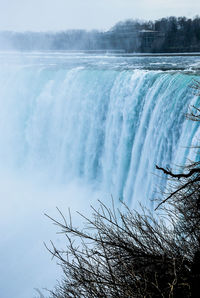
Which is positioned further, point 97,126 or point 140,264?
point 97,126

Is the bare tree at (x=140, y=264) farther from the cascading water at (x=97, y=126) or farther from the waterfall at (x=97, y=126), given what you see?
the cascading water at (x=97, y=126)

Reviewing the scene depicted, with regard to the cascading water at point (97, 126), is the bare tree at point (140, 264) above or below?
below

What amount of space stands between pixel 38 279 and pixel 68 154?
20.8ft

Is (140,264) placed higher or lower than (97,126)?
lower

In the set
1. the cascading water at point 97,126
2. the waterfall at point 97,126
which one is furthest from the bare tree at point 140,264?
the cascading water at point 97,126

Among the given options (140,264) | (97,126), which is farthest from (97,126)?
(140,264)

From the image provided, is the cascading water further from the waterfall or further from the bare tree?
the bare tree

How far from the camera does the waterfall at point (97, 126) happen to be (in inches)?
406

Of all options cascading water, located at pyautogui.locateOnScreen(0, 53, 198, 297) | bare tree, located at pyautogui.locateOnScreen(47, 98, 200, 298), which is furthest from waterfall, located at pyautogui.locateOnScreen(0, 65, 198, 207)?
bare tree, located at pyautogui.locateOnScreen(47, 98, 200, 298)

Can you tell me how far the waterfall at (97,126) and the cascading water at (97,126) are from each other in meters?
0.03

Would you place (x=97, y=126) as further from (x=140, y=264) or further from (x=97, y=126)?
(x=140, y=264)

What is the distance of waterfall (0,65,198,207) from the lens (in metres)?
10.3

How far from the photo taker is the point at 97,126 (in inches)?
555

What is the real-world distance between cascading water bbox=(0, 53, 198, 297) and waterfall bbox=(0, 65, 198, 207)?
1.1 inches
